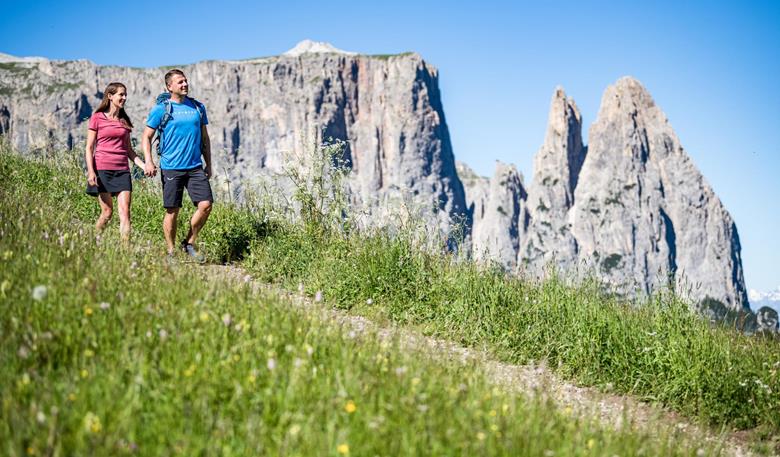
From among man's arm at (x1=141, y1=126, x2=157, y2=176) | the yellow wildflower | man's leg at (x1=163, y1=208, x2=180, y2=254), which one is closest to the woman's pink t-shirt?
man's arm at (x1=141, y1=126, x2=157, y2=176)

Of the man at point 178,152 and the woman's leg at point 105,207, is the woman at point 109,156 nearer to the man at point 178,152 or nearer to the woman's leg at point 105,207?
the woman's leg at point 105,207

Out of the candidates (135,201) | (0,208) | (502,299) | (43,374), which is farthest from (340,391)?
(135,201)

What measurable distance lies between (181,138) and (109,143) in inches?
53.8

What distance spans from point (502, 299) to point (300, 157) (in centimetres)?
411

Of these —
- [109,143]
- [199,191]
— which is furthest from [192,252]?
[109,143]

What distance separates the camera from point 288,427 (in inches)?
129

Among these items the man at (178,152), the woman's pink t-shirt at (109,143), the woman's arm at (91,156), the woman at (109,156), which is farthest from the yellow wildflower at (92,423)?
the woman's pink t-shirt at (109,143)

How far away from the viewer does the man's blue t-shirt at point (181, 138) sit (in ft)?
28.2

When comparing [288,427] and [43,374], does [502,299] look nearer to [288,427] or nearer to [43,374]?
[288,427]

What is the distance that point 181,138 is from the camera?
8.67 m

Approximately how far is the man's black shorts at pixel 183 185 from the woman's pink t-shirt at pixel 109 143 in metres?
0.98

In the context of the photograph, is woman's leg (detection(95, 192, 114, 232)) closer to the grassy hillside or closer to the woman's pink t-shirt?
the woman's pink t-shirt

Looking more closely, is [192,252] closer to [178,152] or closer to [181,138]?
[178,152]

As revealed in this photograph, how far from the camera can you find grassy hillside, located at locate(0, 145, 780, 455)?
Result: 307cm
